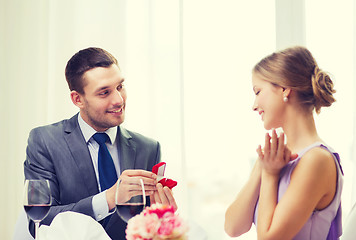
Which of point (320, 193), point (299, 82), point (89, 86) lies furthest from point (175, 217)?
point (89, 86)

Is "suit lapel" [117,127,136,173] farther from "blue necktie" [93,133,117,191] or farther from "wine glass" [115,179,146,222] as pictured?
"wine glass" [115,179,146,222]

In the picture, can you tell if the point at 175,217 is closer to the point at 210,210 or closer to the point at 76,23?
the point at 210,210

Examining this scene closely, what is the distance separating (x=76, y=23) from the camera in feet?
9.74

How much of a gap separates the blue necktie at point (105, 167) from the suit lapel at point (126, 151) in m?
0.05

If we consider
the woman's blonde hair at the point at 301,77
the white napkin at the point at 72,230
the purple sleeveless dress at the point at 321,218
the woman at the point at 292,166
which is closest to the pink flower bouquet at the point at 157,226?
the white napkin at the point at 72,230

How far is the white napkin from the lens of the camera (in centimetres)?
129

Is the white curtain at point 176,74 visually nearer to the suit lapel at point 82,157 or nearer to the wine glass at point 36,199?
the suit lapel at point 82,157

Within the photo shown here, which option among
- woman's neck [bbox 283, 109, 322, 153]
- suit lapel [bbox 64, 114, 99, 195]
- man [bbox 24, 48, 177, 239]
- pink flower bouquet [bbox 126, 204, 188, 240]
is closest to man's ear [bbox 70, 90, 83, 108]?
man [bbox 24, 48, 177, 239]

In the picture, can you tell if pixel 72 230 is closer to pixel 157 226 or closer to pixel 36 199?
pixel 36 199

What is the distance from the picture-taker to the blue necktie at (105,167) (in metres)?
2.12

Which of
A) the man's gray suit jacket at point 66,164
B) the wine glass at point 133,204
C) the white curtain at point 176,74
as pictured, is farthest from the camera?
the white curtain at point 176,74

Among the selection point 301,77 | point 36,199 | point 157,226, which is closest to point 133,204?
point 157,226

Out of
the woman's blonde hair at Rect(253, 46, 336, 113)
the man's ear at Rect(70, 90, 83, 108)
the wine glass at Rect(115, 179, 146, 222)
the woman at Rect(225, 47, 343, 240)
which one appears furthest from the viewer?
the man's ear at Rect(70, 90, 83, 108)

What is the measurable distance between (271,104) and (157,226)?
32.4 inches
